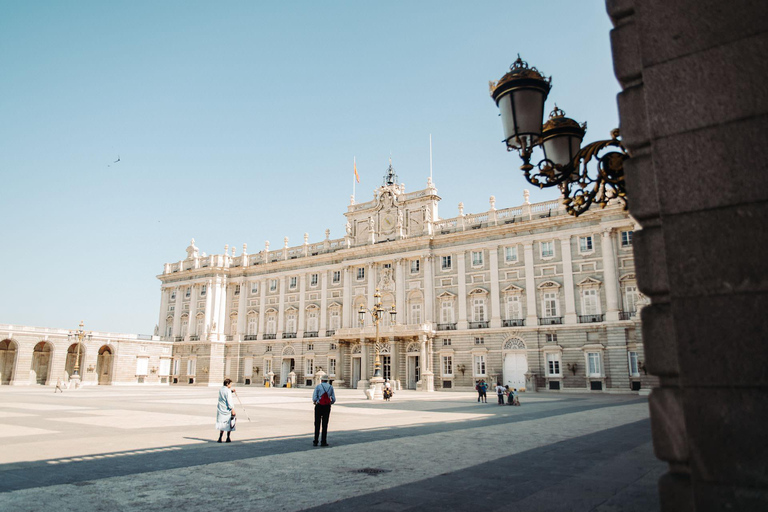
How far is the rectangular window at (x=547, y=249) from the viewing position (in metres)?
39.6

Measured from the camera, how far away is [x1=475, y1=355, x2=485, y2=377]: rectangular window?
4100 cm

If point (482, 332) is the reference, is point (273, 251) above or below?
above

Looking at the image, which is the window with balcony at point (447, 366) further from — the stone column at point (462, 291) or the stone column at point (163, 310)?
the stone column at point (163, 310)

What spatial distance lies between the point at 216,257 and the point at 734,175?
201 feet

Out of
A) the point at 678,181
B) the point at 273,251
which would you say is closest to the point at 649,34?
the point at 678,181

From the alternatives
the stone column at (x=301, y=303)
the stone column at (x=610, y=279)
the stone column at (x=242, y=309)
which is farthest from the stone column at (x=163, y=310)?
the stone column at (x=610, y=279)

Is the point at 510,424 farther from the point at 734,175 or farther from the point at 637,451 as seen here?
the point at 734,175

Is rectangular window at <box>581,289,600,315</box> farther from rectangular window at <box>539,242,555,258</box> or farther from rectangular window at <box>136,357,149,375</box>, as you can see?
rectangular window at <box>136,357,149,375</box>

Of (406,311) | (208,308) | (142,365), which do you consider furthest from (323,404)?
(142,365)

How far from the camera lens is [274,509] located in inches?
223

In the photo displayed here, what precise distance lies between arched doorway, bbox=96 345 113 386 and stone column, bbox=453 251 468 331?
39.7m

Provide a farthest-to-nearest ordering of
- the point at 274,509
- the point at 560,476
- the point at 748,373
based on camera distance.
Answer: the point at 560,476, the point at 274,509, the point at 748,373

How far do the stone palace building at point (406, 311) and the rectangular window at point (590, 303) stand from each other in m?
0.07

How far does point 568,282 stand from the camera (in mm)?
38375
